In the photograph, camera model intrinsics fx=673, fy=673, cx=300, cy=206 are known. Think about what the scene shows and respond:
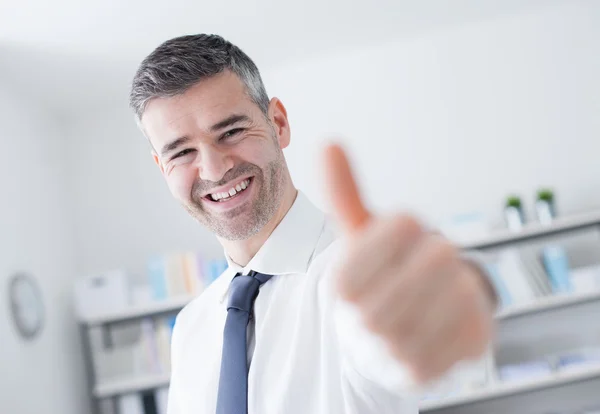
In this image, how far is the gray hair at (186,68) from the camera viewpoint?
123cm

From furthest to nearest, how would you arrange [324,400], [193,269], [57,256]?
[57,256] < [193,269] < [324,400]

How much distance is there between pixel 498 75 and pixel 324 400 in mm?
3466

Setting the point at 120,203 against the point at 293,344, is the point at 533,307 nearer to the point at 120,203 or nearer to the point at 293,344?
the point at 120,203

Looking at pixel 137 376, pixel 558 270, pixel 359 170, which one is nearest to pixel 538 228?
pixel 558 270

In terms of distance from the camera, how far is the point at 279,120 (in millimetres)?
1450

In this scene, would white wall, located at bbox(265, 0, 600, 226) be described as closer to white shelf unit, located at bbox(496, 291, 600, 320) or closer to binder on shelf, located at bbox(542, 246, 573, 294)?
binder on shelf, located at bbox(542, 246, 573, 294)

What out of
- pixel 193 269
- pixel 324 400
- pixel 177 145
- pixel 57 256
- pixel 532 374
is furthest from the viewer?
pixel 57 256

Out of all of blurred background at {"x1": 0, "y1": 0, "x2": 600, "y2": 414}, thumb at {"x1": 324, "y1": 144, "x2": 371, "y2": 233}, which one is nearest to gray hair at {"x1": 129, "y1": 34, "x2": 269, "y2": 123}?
thumb at {"x1": 324, "y1": 144, "x2": 371, "y2": 233}

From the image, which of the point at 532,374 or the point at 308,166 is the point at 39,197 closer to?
the point at 308,166

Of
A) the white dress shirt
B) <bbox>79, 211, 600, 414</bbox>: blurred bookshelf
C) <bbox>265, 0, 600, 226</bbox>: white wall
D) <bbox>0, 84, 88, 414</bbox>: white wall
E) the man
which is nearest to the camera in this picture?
the white dress shirt

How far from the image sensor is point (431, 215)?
406 centimetres

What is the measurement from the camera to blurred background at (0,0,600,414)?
11.7 feet

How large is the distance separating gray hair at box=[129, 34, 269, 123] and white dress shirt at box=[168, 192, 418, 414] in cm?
28

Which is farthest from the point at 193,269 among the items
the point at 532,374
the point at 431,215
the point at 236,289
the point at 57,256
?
the point at 236,289
